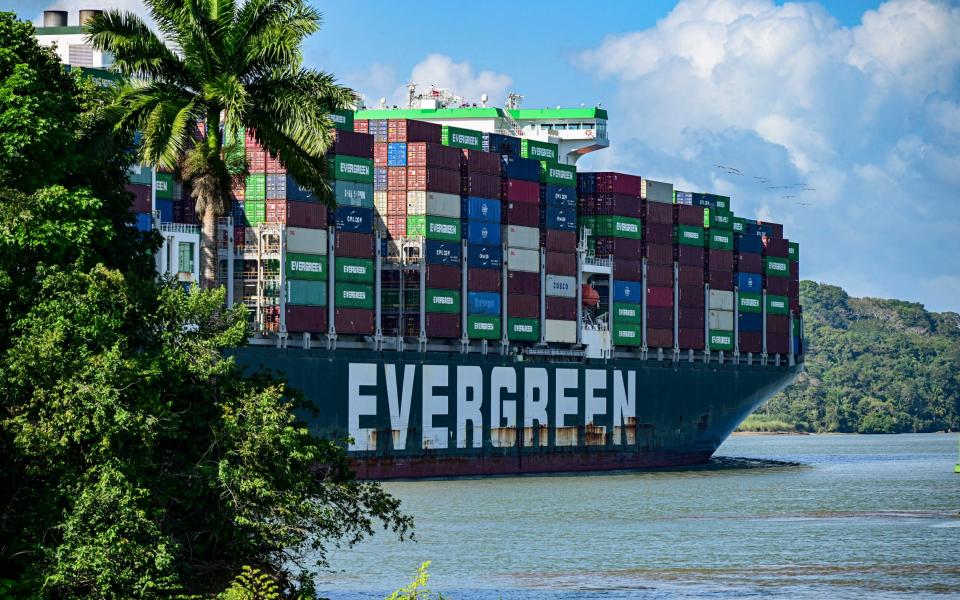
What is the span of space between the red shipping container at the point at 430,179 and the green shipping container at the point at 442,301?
492cm

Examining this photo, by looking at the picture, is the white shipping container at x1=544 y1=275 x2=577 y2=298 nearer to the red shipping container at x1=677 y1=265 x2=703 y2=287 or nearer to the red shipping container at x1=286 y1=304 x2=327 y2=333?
the red shipping container at x1=677 y1=265 x2=703 y2=287

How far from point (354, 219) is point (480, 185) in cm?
936

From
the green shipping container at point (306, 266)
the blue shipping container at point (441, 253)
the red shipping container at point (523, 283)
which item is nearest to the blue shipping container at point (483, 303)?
the red shipping container at point (523, 283)

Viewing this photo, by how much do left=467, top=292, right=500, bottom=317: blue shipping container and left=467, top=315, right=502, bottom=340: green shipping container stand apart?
0.26 metres

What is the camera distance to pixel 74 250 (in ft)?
84.5

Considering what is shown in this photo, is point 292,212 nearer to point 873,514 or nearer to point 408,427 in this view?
point 408,427

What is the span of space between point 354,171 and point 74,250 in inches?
1903

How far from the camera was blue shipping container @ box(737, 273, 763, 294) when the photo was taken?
338 ft

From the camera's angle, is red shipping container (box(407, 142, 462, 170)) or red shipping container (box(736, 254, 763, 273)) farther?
red shipping container (box(736, 254, 763, 273))

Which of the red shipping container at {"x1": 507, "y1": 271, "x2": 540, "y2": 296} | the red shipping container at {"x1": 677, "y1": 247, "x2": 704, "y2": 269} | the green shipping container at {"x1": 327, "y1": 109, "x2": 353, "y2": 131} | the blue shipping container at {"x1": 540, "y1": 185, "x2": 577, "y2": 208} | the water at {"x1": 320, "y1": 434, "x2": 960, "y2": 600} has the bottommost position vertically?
the water at {"x1": 320, "y1": 434, "x2": 960, "y2": 600}

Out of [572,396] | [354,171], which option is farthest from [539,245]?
[354,171]

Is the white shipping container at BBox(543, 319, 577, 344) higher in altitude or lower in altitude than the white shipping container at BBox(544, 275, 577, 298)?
lower

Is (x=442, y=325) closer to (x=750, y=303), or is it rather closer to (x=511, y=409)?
(x=511, y=409)

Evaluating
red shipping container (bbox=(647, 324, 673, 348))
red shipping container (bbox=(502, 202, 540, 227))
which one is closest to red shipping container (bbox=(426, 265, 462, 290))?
red shipping container (bbox=(502, 202, 540, 227))
